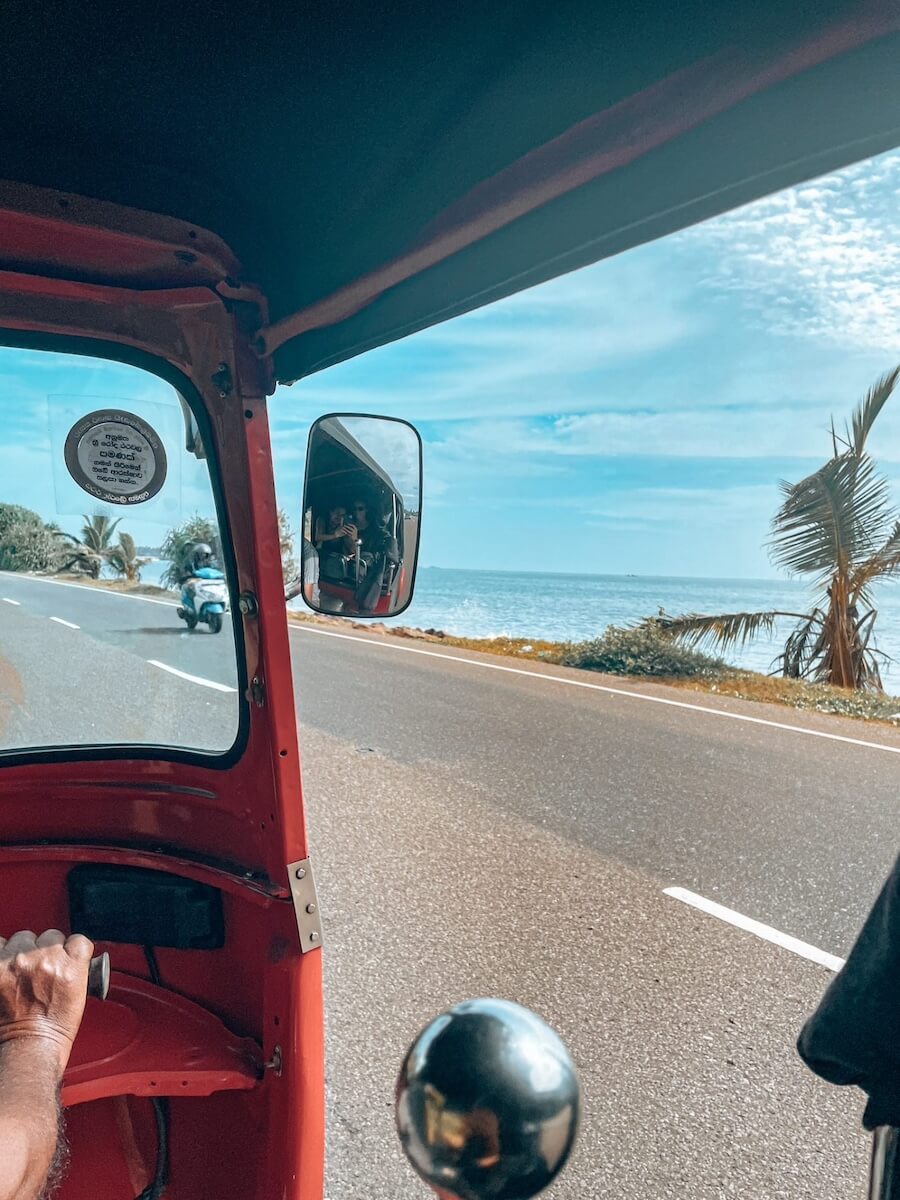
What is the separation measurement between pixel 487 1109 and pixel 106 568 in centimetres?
152

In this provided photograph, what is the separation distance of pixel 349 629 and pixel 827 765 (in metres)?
11.2

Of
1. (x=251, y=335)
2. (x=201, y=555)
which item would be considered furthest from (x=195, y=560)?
(x=251, y=335)

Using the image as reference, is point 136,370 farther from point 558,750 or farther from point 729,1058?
point 558,750

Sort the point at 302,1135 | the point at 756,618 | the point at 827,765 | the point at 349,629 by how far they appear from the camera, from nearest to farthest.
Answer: the point at 302,1135 < the point at 827,765 < the point at 756,618 < the point at 349,629

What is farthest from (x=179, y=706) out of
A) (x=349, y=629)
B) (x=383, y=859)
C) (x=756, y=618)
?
(x=349, y=629)

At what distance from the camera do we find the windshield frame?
180 cm

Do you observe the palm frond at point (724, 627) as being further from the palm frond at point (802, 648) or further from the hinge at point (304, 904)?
the hinge at point (304, 904)

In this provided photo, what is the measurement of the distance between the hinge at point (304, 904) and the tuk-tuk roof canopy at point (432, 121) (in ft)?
3.49

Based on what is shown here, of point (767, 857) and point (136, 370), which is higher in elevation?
point (136, 370)

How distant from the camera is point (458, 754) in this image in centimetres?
750

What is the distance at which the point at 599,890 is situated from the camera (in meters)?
4.82

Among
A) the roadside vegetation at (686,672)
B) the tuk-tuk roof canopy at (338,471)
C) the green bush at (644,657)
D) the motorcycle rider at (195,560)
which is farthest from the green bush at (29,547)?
the green bush at (644,657)

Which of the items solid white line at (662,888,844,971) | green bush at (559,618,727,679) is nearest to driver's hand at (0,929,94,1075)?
solid white line at (662,888,844,971)

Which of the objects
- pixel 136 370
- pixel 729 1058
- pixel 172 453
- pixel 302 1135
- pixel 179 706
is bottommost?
pixel 729 1058
